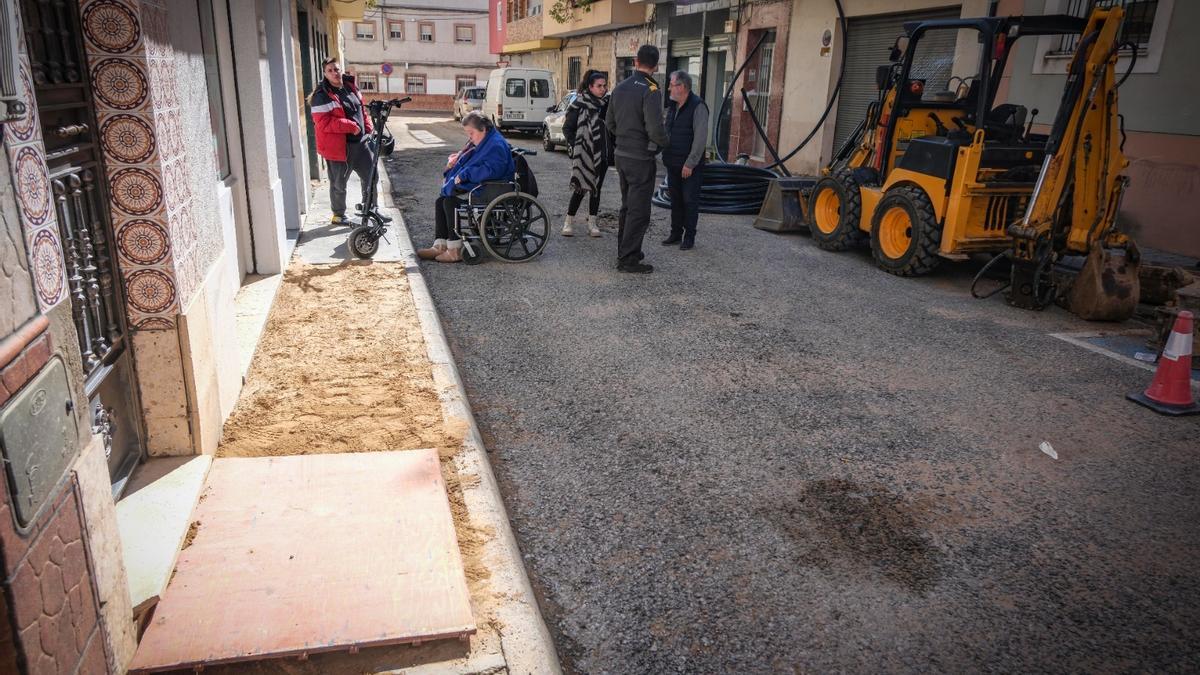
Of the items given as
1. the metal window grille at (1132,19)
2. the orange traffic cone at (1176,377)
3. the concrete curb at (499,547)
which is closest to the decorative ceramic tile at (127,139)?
the concrete curb at (499,547)

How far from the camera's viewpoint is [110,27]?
2861mm

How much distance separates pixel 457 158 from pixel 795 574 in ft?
18.5

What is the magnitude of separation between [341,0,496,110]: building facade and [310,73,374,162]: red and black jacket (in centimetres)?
4326

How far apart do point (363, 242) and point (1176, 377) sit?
6335mm

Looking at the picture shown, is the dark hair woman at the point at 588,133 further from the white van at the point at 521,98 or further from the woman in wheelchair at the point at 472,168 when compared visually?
the white van at the point at 521,98

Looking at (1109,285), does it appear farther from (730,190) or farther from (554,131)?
(554,131)

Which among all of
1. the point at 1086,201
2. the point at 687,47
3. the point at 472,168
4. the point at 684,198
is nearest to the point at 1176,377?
the point at 1086,201

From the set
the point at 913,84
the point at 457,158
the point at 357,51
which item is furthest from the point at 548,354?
the point at 357,51

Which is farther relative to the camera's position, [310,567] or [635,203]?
[635,203]

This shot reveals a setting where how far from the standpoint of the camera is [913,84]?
8.33m

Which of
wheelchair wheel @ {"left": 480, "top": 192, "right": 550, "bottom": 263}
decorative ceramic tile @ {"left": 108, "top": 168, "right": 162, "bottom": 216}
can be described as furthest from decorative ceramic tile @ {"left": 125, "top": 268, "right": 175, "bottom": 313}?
wheelchair wheel @ {"left": 480, "top": 192, "right": 550, "bottom": 263}

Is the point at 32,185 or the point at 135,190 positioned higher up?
the point at 32,185

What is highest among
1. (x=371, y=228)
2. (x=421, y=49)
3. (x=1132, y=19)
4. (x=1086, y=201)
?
(x=421, y=49)

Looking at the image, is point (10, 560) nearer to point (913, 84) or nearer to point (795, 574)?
point (795, 574)
